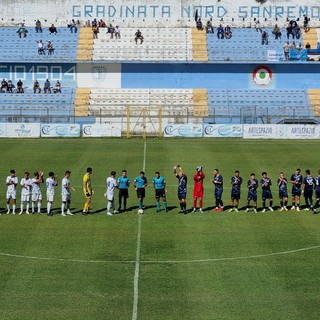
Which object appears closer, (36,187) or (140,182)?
(36,187)

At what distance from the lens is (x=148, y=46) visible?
78.1 meters

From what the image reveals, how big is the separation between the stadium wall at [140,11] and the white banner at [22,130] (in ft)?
68.8

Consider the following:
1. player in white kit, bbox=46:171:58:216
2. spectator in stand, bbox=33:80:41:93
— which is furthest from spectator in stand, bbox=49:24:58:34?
player in white kit, bbox=46:171:58:216

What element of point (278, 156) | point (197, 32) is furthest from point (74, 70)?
point (278, 156)

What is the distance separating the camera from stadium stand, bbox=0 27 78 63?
76.4 metres

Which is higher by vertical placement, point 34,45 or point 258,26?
point 258,26

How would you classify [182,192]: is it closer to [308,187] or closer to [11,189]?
[308,187]

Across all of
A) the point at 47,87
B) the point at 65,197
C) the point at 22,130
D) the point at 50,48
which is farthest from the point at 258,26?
the point at 65,197

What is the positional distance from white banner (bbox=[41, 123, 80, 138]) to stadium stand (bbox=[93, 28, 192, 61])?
14.7m

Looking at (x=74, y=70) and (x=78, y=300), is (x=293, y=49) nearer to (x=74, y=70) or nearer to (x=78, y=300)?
(x=74, y=70)

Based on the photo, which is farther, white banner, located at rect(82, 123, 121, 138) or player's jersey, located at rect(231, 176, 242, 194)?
white banner, located at rect(82, 123, 121, 138)

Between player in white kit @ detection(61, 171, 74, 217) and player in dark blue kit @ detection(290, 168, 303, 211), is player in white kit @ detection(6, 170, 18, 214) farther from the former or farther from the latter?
player in dark blue kit @ detection(290, 168, 303, 211)

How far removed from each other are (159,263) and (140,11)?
188 feet

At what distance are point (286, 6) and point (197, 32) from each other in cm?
898
